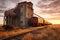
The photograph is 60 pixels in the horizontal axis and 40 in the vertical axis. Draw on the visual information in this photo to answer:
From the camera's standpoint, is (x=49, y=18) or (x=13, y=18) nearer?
(x=49, y=18)

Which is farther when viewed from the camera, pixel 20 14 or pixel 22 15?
pixel 20 14

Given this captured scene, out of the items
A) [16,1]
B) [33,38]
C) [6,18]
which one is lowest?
[33,38]

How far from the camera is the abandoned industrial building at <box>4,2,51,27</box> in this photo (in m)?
14.9

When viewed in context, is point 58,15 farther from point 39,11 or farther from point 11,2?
point 11,2

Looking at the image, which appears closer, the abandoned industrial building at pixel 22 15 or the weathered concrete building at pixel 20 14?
the abandoned industrial building at pixel 22 15

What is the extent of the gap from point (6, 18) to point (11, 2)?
3498mm

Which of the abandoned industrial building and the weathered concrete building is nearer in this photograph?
→ the abandoned industrial building

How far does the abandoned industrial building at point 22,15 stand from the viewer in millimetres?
14938

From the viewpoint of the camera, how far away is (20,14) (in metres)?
16.0

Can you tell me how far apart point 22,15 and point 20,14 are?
Result: 0.58 m

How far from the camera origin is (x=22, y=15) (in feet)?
51.1

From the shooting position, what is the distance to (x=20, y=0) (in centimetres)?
1625

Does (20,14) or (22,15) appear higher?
(20,14)

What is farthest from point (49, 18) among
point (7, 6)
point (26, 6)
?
point (7, 6)
